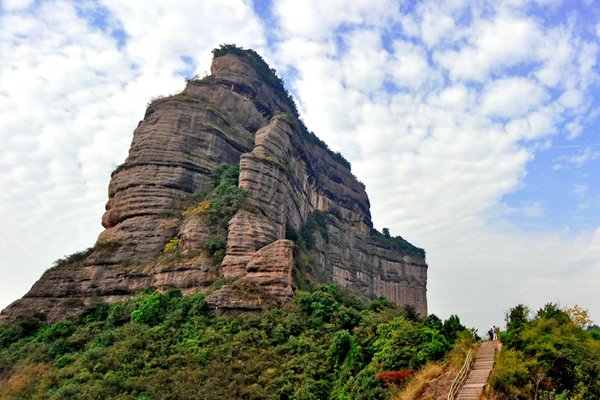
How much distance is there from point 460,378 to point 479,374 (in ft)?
3.87

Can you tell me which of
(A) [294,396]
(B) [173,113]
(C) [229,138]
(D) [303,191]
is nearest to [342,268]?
(D) [303,191]

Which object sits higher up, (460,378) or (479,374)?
(479,374)

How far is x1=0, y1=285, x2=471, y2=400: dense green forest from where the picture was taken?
23.8m

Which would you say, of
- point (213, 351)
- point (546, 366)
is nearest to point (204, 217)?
point (213, 351)

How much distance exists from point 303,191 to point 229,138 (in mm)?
15103

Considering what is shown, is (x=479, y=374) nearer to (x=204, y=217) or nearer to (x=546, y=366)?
(x=546, y=366)

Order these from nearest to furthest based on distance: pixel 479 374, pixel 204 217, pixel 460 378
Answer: pixel 460 378
pixel 479 374
pixel 204 217

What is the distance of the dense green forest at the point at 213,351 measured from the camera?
23750 millimetres

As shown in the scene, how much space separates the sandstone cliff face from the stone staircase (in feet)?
51.4

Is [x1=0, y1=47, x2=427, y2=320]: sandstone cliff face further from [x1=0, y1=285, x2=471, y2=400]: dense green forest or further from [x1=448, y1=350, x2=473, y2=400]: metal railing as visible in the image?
[x1=448, y1=350, x2=473, y2=400]: metal railing

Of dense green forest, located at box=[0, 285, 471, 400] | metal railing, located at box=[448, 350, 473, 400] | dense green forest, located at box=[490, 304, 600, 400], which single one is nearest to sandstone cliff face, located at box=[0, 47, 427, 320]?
dense green forest, located at box=[0, 285, 471, 400]

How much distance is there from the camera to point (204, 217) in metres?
42.3

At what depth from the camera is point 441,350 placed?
2180 centimetres

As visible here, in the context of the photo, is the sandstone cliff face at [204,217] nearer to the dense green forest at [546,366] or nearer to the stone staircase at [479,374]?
the stone staircase at [479,374]
